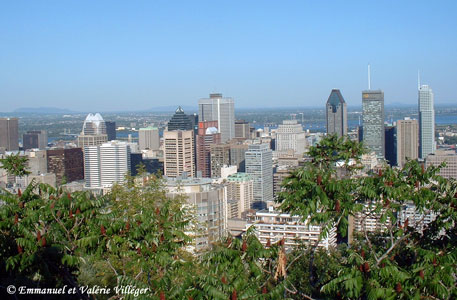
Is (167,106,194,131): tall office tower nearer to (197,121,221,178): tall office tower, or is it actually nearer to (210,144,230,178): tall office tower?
(197,121,221,178): tall office tower

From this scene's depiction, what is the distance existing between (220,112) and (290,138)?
43.5ft

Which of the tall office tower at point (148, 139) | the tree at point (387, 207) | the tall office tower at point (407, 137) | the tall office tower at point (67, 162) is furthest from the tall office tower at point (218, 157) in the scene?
the tree at point (387, 207)

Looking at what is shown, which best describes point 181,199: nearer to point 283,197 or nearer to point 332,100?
point 283,197

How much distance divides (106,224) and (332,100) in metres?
77.6

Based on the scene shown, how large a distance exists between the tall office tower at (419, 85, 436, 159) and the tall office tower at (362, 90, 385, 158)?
3.99 meters

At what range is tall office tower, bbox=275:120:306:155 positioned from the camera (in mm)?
72012

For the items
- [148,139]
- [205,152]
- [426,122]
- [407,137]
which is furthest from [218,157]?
[426,122]

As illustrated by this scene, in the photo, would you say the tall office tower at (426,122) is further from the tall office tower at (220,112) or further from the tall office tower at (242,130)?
the tall office tower at (220,112)

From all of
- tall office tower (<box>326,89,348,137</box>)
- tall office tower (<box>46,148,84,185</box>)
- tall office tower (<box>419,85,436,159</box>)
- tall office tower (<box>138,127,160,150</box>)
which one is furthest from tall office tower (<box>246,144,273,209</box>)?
tall office tower (<box>326,89,348,137</box>)

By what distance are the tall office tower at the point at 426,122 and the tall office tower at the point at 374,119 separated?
3.99 metres

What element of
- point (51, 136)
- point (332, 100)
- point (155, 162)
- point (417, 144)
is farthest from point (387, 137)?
point (51, 136)

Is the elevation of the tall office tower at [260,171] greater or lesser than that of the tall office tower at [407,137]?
lesser

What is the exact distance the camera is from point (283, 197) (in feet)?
13.6

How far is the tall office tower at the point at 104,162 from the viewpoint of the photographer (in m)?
46.2
